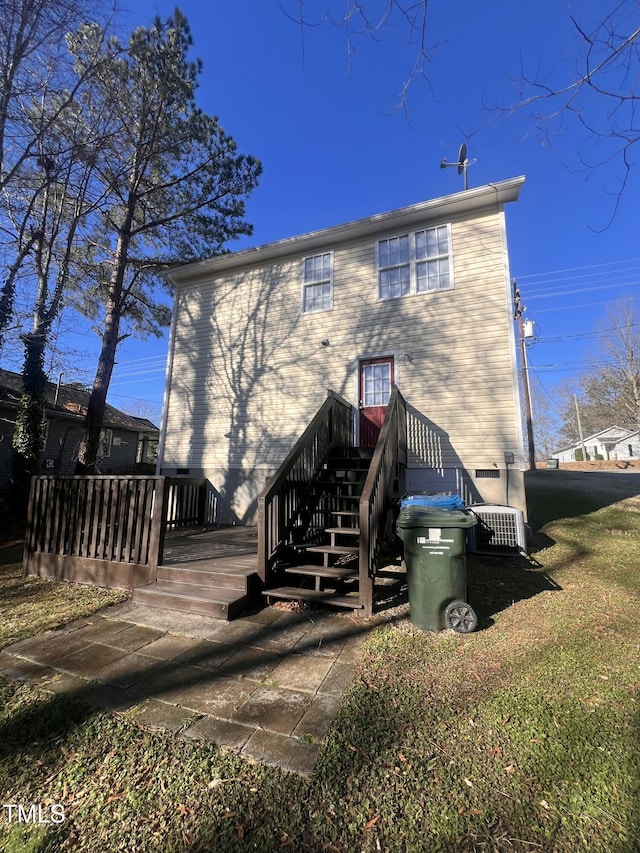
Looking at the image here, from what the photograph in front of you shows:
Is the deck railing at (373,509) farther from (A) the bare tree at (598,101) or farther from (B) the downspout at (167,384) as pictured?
(B) the downspout at (167,384)

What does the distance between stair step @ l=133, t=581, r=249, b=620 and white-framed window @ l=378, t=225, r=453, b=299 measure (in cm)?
688

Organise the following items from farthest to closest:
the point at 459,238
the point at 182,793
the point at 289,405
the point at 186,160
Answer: the point at 186,160 → the point at 289,405 → the point at 459,238 → the point at 182,793

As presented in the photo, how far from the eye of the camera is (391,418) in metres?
5.18

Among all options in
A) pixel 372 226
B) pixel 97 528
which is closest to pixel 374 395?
pixel 372 226

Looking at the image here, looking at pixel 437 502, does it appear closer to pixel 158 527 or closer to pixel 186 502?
pixel 158 527

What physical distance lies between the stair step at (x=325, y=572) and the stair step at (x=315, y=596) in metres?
0.19

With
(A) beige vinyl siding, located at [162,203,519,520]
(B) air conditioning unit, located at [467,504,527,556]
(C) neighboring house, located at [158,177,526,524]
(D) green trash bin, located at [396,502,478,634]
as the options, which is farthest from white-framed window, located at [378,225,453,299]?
(D) green trash bin, located at [396,502,478,634]

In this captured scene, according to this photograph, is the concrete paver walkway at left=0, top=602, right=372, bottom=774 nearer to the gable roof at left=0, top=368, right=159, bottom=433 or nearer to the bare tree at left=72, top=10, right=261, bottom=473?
the bare tree at left=72, top=10, right=261, bottom=473

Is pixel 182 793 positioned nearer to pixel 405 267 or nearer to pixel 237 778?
pixel 237 778

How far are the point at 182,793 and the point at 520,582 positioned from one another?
14.4ft

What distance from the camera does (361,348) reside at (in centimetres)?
816

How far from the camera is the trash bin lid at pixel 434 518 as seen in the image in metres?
3.36

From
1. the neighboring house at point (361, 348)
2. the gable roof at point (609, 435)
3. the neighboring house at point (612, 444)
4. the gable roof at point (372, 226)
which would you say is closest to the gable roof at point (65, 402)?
the neighboring house at point (361, 348)

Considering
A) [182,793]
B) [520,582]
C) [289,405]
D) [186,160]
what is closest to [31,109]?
[186,160]
